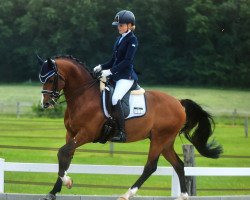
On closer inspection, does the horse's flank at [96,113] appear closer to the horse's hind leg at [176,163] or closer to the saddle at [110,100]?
the saddle at [110,100]

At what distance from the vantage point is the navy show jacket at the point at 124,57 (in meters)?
8.80

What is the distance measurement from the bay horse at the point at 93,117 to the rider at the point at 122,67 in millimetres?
186

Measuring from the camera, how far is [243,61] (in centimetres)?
6306

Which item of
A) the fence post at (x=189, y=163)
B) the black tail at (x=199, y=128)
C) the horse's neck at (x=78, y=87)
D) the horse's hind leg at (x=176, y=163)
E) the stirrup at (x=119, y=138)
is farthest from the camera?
the fence post at (x=189, y=163)

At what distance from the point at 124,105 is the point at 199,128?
5.69ft

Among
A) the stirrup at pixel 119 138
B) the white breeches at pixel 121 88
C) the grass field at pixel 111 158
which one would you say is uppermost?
the white breeches at pixel 121 88

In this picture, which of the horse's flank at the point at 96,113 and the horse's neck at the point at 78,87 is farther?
the horse's neck at the point at 78,87

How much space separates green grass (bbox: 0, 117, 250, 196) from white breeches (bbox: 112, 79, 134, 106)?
4376 mm

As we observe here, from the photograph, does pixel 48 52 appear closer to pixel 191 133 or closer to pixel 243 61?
pixel 243 61

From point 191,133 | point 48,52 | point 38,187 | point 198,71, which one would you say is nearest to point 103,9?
point 48,52

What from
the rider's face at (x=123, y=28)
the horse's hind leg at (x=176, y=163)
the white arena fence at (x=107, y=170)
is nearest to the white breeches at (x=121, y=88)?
the rider's face at (x=123, y=28)

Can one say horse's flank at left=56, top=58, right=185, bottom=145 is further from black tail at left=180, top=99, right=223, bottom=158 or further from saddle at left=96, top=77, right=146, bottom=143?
black tail at left=180, top=99, right=223, bottom=158

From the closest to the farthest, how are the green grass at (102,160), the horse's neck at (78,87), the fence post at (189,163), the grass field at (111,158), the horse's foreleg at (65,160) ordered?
the horse's foreleg at (65,160) → the horse's neck at (78,87) → the fence post at (189,163) → the grass field at (111,158) → the green grass at (102,160)

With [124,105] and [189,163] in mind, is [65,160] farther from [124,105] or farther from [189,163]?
[189,163]
